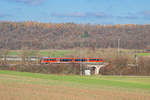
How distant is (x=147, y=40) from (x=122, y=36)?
16048 millimetres

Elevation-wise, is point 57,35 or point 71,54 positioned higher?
point 57,35

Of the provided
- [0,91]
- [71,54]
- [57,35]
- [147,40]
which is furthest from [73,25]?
[0,91]

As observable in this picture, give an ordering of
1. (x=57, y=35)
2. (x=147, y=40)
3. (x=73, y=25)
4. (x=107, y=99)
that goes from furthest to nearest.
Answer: (x=73, y=25), (x=57, y=35), (x=147, y=40), (x=107, y=99)

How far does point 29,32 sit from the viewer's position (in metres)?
149

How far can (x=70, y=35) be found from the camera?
489ft

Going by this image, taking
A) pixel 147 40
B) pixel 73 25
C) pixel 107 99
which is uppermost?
pixel 73 25

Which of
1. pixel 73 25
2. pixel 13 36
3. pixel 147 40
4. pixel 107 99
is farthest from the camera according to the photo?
pixel 73 25

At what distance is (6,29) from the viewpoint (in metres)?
151

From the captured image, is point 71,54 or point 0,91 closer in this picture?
point 0,91

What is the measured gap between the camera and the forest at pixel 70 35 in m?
123

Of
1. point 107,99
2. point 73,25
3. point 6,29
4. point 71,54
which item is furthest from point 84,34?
point 107,99

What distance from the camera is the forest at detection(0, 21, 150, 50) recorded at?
122625mm

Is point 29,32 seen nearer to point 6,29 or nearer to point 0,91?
point 6,29

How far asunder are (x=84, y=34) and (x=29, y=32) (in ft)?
87.5
